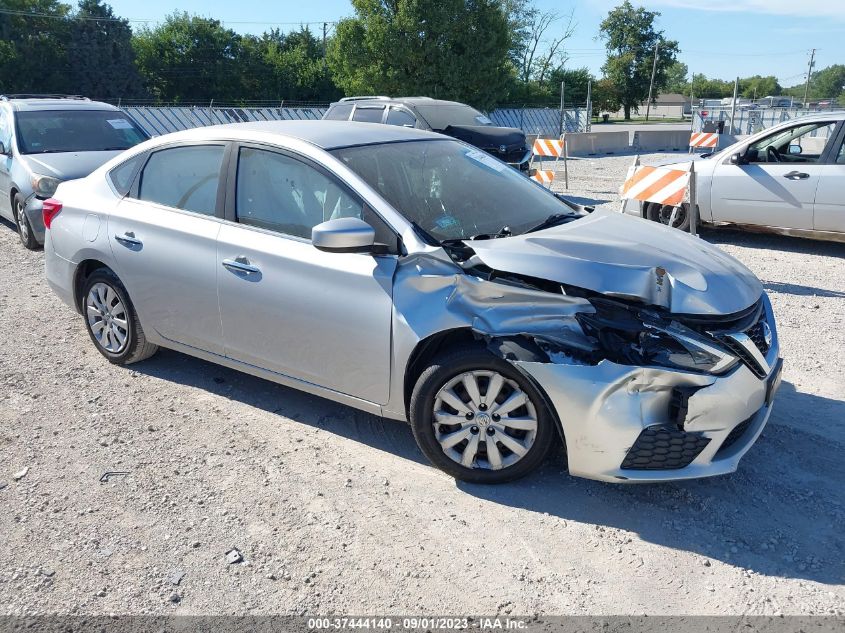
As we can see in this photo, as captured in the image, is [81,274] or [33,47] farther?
[33,47]

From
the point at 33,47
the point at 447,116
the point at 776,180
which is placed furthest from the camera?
the point at 33,47

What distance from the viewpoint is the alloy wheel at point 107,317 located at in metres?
4.89

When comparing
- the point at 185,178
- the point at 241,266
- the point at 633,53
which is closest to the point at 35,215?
the point at 185,178

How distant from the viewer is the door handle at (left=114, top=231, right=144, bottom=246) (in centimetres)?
455

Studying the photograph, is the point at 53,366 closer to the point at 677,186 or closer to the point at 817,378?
the point at 817,378

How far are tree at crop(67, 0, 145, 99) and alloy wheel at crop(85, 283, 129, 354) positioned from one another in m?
44.8

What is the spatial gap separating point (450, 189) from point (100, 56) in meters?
48.4

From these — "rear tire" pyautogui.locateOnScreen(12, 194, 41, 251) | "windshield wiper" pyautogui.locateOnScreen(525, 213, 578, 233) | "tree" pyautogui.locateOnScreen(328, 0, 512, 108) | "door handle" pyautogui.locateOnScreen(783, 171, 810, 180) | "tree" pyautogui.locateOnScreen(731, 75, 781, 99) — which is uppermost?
"tree" pyautogui.locateOnScreen(731, 75, 781, 99)

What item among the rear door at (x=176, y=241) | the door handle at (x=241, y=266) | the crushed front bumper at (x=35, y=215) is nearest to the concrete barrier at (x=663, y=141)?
the crushed front bumper at (x=35, y=215)

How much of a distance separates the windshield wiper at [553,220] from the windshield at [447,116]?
822 centimetres

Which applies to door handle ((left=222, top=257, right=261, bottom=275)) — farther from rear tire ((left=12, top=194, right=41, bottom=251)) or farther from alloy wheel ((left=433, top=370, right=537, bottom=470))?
rear tire ((left=12, top=194, right=41, bottom=251))

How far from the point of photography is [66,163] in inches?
340

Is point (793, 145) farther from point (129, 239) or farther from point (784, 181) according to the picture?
point (129, 239)

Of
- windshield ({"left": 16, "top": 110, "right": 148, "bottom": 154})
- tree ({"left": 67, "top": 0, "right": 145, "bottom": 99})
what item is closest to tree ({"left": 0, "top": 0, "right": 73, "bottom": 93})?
tree ({"left": 67, "top": 0, "right": 145, "bottom": 99})
